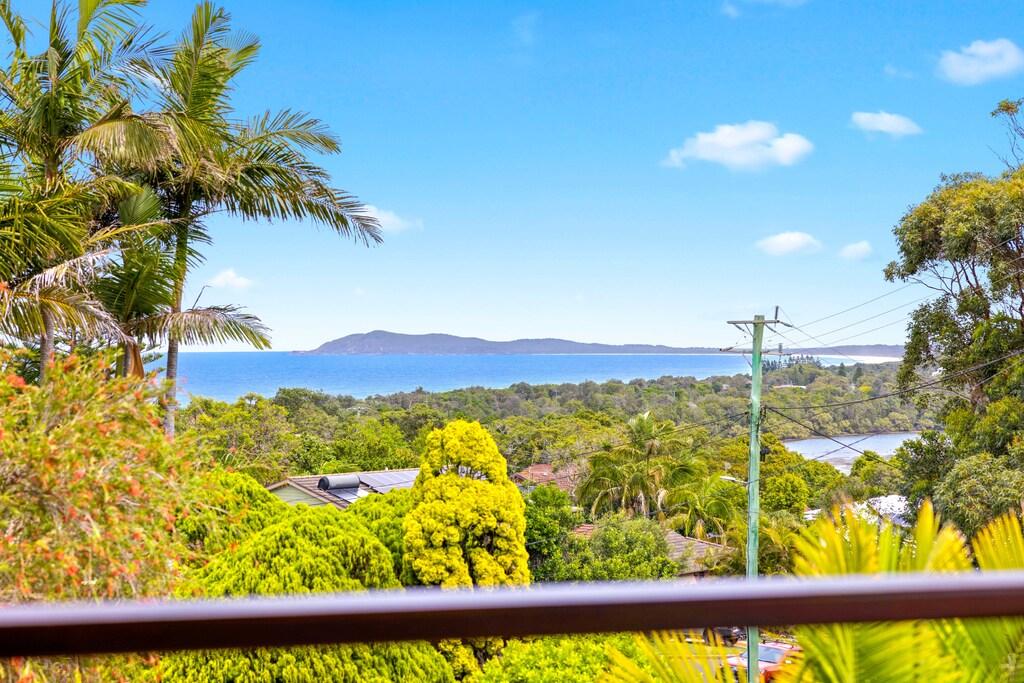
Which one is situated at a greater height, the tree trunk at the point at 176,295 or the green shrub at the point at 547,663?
the tree trunk at the point at 176,295

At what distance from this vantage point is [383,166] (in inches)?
1332

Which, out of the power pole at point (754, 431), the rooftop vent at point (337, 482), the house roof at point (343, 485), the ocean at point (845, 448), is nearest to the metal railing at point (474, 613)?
the power pole at point (754, 431)

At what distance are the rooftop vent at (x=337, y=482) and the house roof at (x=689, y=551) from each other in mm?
3146

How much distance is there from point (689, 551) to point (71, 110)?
904cm

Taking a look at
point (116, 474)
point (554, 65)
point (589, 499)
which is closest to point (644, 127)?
point (554, 65)

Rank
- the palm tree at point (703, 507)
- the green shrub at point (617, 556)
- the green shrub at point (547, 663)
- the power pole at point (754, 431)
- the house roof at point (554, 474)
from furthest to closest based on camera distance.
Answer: the house roof at point (554, 474), the palm tree at point (703, 507), the green shrub at point (617, 556), the power pole at point (754, 431), the green shrub at point (547, 663)

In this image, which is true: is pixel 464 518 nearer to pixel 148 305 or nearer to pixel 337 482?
pixel 148 305

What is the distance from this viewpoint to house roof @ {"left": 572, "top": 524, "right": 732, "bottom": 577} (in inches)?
428

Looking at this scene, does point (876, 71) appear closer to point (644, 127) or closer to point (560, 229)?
point (644, 127)

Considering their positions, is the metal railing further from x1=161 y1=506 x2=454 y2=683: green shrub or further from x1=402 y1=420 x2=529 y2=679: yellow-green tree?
x1=402 y1=420 x2=529 y2=679: yellow-green tree

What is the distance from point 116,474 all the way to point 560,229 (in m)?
36.2

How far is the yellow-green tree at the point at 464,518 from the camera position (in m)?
6.34

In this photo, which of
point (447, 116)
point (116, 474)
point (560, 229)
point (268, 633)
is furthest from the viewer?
point (560, 229)

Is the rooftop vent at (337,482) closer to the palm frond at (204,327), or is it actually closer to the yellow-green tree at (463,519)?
the yellow-green tree at (463,519)
